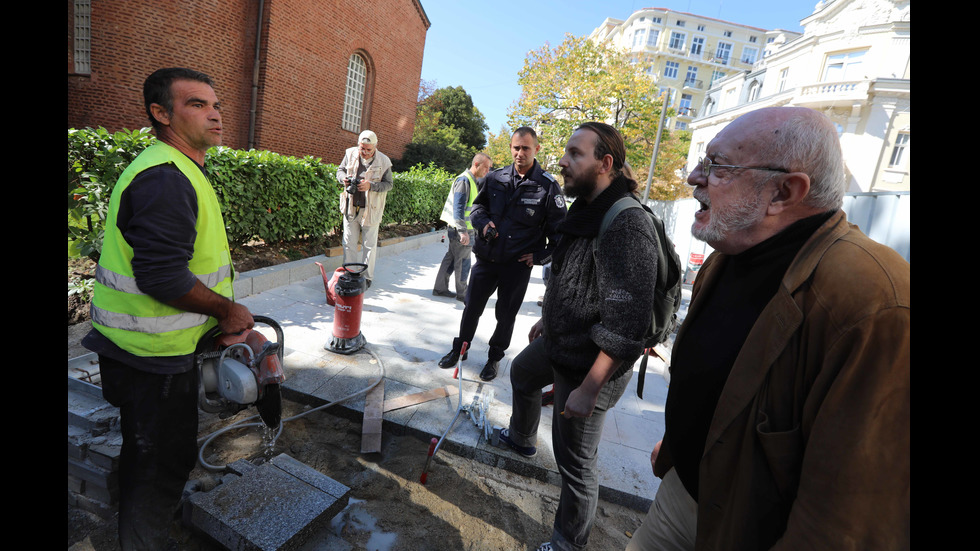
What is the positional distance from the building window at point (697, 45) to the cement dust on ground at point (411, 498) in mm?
72214

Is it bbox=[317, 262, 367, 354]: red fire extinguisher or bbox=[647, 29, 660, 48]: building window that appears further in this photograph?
bbox=[647, 29, 660, 48]: building window

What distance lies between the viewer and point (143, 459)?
1.90 metres

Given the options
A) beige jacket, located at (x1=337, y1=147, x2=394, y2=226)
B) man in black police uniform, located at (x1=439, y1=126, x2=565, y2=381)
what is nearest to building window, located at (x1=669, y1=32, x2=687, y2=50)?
beige jacket, located at (x1=337, y1=147, x2=394, y2=226)

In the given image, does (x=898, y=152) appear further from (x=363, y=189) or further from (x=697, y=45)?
(x=697, y=45)

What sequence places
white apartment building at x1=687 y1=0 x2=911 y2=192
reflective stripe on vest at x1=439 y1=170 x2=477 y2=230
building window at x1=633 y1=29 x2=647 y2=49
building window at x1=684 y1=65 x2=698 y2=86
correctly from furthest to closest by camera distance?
building window at x1=633 y1=29 x2=647 y2=49 < building window at x1=684 y1=65 x2=698 y2=86 < white apartment building at x1=687 y1=0 x2=911 y2=192 < reflective stripe on vest at x1=439 y1=170 x2=477 y2=230

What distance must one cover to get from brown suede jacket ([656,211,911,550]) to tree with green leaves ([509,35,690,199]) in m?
21.2

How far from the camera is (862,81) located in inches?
1019

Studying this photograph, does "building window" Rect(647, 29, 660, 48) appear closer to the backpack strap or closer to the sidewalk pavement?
the sidewalk pavement

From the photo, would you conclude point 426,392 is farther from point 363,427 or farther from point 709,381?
point 709,381

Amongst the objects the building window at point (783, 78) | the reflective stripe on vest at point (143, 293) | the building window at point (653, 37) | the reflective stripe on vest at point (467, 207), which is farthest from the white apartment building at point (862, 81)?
the building window at point (653, 37)

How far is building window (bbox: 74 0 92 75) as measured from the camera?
433 inches

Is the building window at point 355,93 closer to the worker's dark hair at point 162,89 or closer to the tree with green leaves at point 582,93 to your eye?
the tree with green leaves at point 582,93

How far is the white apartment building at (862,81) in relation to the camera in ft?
84.7

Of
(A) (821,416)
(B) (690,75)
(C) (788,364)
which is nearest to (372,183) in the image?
(C) (788,364)
